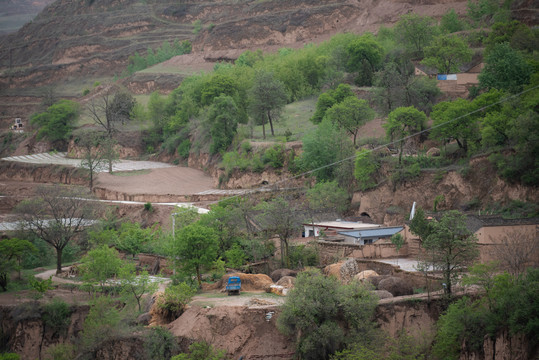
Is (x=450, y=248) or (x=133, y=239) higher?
(x=450, y=248)

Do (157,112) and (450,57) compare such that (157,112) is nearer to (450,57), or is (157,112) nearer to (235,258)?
(450,57)

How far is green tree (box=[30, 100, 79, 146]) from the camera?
9056 centimetres

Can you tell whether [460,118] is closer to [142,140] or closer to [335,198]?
[335,198]

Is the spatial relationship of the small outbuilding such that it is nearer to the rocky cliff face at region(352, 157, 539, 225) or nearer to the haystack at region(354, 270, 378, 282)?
the rocky cliff face at region(352, 157, 539, 225)

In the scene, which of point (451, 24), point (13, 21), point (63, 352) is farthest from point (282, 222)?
point (13, 21)

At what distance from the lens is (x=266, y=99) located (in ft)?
224

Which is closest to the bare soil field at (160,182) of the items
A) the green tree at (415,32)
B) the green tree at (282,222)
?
the green tree at (282,222)

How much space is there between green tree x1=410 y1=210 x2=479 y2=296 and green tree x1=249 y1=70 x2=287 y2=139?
3627 centimetres

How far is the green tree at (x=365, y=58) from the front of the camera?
70.8 meters

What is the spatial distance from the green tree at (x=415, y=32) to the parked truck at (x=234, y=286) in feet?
133

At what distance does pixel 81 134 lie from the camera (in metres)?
88.3

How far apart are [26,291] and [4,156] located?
56.5 meters

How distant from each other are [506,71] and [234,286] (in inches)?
1018

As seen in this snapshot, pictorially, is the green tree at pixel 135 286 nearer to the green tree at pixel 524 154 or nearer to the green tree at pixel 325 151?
the green tree at pixel 325 151
